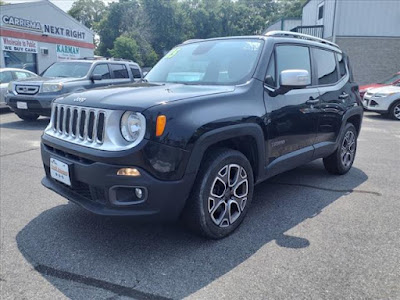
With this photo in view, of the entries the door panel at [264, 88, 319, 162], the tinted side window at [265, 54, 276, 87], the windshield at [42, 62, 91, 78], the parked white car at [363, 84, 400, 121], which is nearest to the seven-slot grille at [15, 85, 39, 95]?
the windshield at [42, 62, 91, 78]

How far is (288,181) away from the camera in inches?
200

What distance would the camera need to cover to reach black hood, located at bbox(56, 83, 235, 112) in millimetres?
2846

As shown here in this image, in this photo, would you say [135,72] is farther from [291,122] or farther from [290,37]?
[291,122]

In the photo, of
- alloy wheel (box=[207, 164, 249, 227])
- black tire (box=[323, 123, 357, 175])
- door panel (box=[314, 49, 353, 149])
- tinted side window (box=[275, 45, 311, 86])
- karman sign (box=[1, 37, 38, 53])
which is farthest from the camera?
karman sign (box=[1, 37, 38, 53])

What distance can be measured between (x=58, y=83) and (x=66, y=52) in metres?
16.9

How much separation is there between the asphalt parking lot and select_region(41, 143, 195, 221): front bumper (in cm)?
18

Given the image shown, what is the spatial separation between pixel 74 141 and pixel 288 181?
3056 mm

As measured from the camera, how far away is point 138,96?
3027 millimetres

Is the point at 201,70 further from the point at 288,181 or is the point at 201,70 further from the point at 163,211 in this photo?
the point at 288,181

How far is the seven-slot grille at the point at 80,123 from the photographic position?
290 cm

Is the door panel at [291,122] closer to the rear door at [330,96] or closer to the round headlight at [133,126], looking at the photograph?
the rear door at [330,96]

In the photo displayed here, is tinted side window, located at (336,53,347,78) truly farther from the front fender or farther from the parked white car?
the parked white car

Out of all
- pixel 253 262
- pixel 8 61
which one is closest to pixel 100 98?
pixel 253 262

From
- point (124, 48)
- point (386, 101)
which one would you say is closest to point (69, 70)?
point (386, 101)
